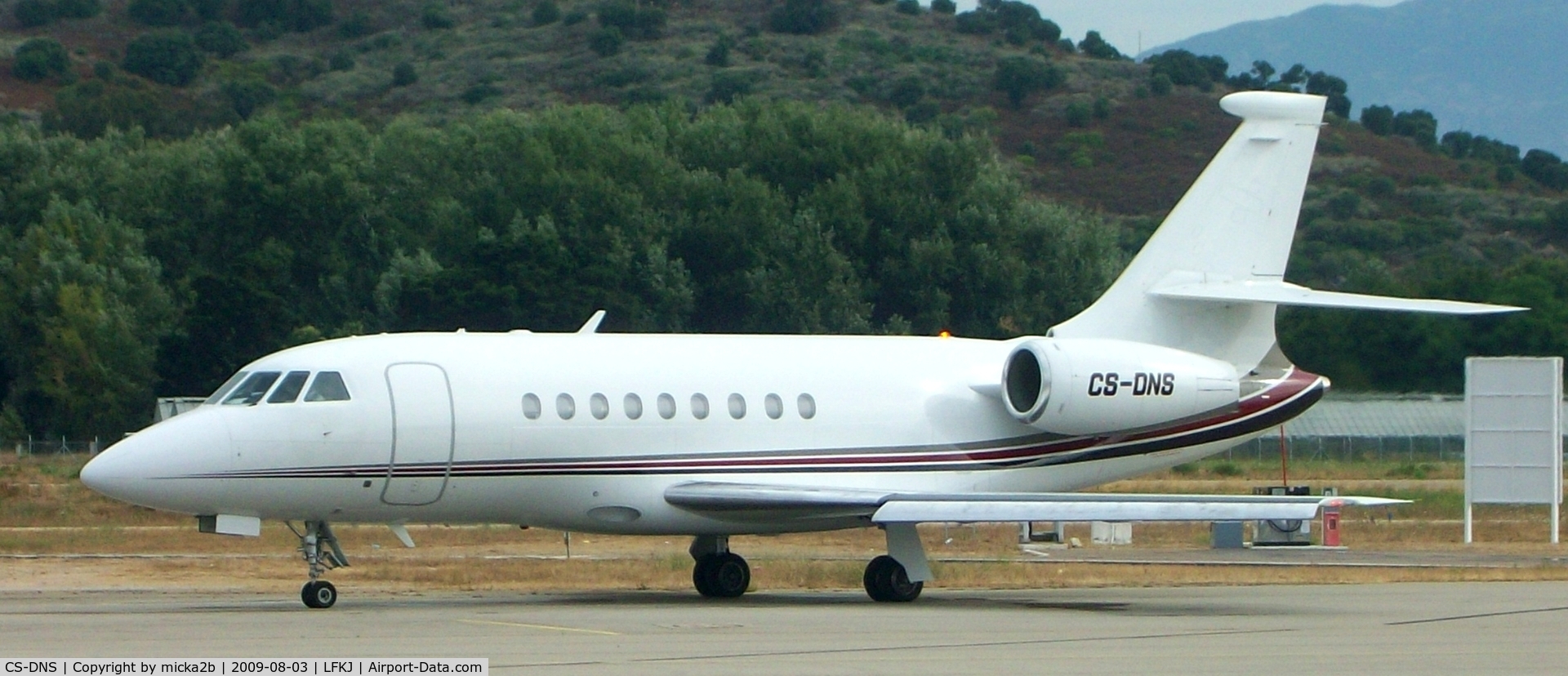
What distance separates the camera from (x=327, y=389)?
2045 centimetres

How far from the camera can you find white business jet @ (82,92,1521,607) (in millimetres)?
20188

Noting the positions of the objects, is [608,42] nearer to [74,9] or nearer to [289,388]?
[74,9]

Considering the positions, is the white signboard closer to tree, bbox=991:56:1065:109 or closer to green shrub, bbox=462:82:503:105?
tree, bbox=991:56:1065:109

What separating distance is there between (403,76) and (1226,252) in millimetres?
102700

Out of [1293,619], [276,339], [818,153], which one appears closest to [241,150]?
[276,339]

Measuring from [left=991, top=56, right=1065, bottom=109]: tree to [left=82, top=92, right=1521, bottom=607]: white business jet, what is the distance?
312 feet

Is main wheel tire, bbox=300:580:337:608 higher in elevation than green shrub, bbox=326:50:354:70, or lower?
lower

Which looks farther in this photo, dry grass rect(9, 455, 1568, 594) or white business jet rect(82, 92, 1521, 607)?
dry grass rect(9, 455, 1568, 594)

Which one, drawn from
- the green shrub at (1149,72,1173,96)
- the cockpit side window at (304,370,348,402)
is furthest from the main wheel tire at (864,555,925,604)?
the green shrub at (1149,72,1173,96)

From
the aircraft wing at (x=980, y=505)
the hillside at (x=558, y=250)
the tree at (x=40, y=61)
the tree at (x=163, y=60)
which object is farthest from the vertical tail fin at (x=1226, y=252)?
the tree at (x=163, y=60)

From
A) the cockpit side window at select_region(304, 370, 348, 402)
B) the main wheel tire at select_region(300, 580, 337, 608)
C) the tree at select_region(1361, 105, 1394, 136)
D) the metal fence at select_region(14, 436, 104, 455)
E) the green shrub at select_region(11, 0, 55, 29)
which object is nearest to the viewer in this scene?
the main wheel tire at select_region(300, 580, 337, 608)

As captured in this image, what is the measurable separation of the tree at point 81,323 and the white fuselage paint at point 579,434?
36849 mm

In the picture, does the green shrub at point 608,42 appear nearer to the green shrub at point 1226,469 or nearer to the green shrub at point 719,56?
the green shrub at point 719,56

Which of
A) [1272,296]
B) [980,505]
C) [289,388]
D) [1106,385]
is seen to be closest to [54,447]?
[289,388]
